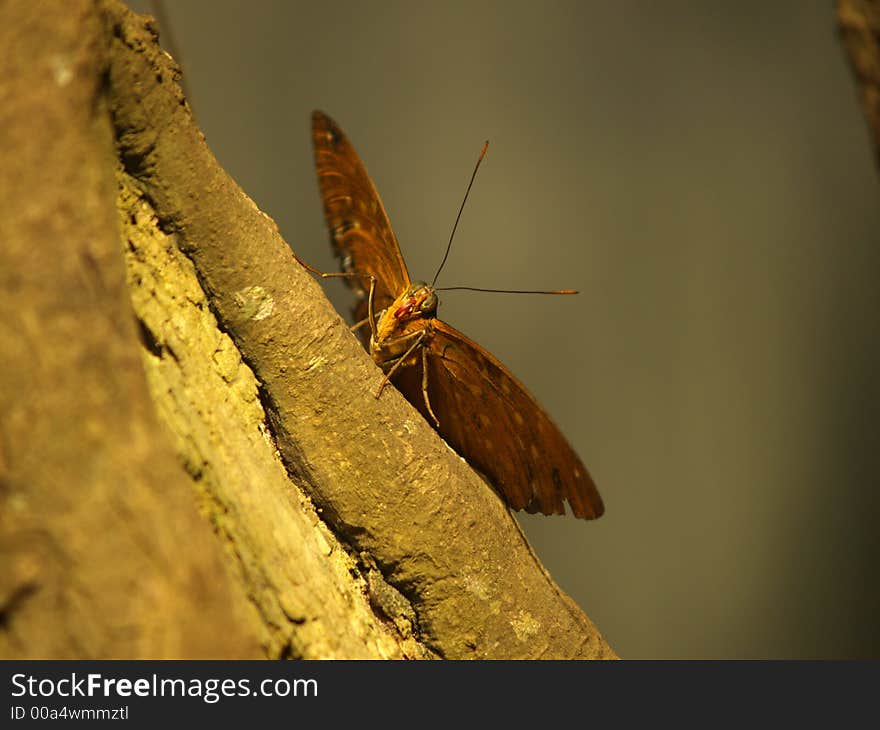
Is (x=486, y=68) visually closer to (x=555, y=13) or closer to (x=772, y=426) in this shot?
(x=555, y=13)

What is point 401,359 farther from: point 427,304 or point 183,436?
point 183,436

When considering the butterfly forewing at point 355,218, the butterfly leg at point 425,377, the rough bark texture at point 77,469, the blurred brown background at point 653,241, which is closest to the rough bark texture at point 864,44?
the blurred brown background at point 653,241

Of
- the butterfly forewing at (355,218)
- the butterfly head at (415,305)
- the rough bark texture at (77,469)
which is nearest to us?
the rough bark texture at (77,469)

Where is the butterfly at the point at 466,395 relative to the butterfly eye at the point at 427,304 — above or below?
below

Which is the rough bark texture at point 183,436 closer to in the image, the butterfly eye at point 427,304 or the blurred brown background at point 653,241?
the butterfly eye at point 427,304

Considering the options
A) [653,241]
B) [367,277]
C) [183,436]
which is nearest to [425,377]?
[367,277]

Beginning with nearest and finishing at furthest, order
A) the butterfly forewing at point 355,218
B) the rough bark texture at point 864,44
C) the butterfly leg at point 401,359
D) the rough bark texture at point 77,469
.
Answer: the rough bark texture at point 77,469 → the butterfly leg at point 401,359 → the butterfly forewing at point 355,218 → the rough bark texture at point 864,44
